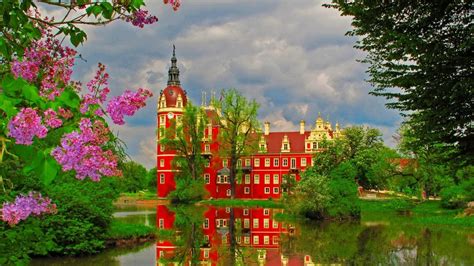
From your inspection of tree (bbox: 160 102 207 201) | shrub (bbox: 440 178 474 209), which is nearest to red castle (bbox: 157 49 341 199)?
tree (bbox: 160 102 207 201)

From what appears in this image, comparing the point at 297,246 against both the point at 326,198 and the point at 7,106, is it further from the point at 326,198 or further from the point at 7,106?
the point at 7,106

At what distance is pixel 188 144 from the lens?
61.9 metres

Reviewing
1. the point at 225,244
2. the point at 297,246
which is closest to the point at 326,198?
the point at 297,246

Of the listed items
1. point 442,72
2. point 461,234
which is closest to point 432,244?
point 461,234

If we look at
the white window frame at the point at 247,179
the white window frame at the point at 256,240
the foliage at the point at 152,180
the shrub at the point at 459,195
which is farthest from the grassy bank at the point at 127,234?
the foliage at the point at 152,180

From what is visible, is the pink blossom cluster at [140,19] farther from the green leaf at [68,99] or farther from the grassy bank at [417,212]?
the grassy bank at [417,212]

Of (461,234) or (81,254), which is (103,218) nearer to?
(81,254)

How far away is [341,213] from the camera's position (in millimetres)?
34938

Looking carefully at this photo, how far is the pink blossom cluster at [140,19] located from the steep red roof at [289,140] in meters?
64.9

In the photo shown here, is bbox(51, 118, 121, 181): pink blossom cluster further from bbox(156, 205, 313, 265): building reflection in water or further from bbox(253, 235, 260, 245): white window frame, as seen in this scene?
bbox(253, 235, 260, 245): white window frame

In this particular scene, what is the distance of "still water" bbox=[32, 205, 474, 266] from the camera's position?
55.9ft

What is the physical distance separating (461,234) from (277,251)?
12258mm

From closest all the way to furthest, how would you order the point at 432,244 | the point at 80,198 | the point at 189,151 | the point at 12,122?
the point at 12,122 < the point at 80,198 < the point at 432,244 < the point at 189,151

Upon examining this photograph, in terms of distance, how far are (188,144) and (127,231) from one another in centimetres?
4014
